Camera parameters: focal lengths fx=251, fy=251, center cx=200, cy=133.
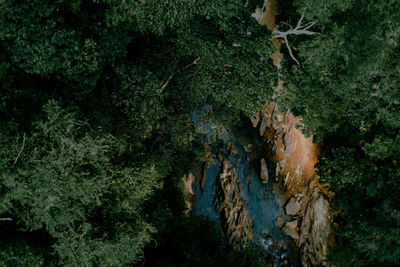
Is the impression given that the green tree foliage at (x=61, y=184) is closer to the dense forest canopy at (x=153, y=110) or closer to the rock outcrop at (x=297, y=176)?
the dense forest canopy at (x=153, y=110)

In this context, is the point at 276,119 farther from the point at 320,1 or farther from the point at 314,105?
the point at 320,1

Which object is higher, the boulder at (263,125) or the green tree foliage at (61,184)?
the boulder at (263,125)

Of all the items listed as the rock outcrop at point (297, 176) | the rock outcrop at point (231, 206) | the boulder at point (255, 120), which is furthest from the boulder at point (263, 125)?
the rock outcrop at point (231, 206)

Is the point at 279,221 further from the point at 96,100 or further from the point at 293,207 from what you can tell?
the point at 96,100

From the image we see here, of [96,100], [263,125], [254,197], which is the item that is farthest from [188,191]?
[96,100]

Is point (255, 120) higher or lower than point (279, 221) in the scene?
higher

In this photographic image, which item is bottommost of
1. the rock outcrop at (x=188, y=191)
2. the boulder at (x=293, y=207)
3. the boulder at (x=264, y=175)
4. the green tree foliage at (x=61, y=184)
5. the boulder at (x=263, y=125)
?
the green tree foliage at (x=61, y=184)

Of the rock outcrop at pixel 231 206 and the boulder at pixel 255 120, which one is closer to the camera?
the rock outcrop at pixel 231 206
